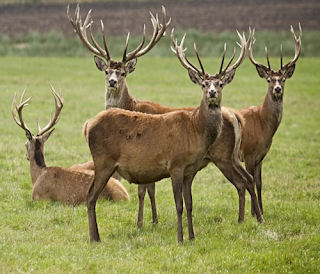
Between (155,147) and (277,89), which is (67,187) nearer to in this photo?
(155,147)

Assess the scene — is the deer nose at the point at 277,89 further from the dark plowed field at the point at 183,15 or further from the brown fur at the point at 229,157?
the dark plowed field at the point at 183,15

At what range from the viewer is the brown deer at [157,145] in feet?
25.7

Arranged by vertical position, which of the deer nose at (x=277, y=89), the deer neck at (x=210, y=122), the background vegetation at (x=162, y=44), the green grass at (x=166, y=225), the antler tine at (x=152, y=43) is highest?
the antler tine at (x=152, y=43)

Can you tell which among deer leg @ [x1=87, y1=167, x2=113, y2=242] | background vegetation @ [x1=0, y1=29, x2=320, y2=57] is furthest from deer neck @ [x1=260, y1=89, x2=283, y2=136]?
background vegetation @ [x1=0, y1=29, x2=320, y2=57]

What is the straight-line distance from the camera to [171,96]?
78.3ft

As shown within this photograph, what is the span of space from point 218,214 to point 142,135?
2.15m

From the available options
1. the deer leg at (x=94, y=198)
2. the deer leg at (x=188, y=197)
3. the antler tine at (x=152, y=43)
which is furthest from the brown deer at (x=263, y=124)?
the deer leg at (x=94, y=198)

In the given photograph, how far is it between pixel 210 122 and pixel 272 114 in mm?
2441

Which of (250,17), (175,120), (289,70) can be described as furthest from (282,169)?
(250,17)

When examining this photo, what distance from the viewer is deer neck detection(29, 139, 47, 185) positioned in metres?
10.3

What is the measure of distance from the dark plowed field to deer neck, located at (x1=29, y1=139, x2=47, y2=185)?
32.0 meters

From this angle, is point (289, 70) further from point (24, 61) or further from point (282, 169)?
point (24, 61)

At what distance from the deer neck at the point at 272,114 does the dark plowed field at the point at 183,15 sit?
32.3m

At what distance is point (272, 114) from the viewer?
33.0ft
